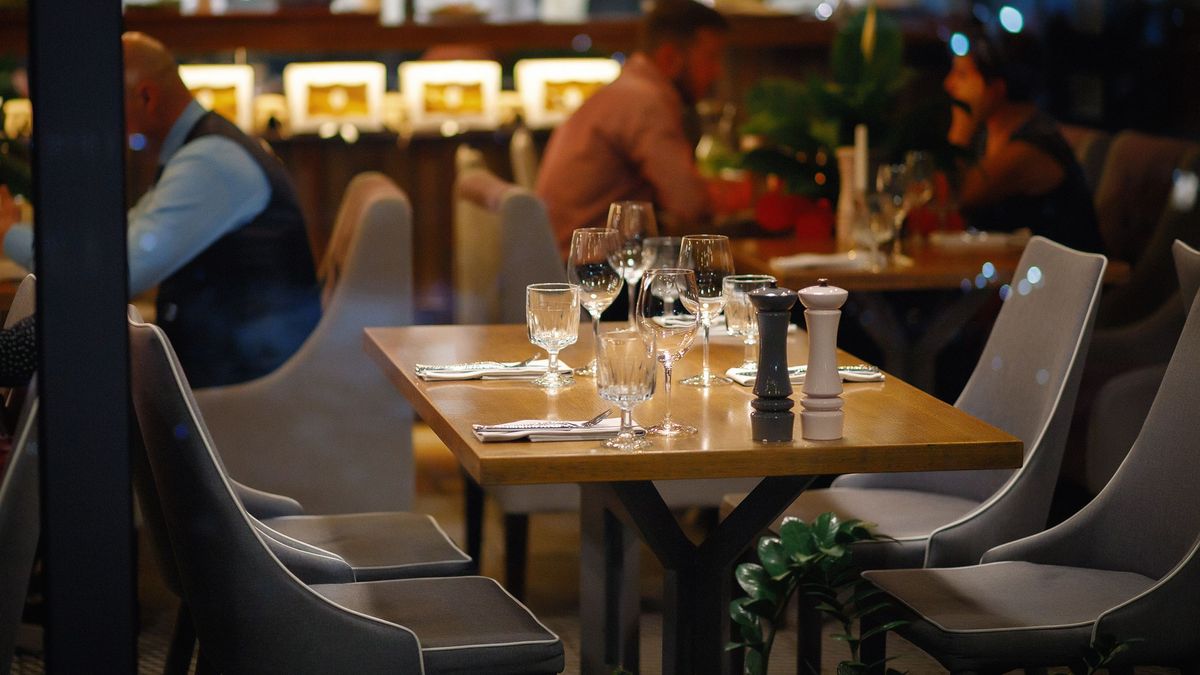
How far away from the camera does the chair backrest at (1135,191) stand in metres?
3.95

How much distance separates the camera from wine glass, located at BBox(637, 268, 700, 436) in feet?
6.70

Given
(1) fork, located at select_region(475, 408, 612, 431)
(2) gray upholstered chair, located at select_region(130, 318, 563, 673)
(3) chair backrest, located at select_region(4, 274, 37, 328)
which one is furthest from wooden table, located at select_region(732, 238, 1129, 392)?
(3) chair backrest, located at select_region(4, 274, 37, 328)

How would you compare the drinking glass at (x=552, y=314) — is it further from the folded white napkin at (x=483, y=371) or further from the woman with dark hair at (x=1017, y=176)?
the woman with dark hair at (x=1017, y=176)

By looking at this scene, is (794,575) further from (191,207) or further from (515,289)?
(191,207)

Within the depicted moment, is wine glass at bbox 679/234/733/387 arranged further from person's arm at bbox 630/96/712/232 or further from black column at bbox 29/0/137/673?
person's arm at bbox 630/96/712/232

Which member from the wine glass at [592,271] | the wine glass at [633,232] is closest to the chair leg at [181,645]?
the wine glass at [592,271]

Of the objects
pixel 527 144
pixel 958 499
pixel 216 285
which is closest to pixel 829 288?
pixel 958 499

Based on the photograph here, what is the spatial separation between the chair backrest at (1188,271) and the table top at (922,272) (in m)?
0.72

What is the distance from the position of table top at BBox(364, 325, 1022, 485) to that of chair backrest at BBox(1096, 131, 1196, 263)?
5.92ft

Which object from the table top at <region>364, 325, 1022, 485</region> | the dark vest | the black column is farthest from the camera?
the dark vest

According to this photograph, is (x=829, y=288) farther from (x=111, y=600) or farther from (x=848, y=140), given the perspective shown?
(x=848, y=140)

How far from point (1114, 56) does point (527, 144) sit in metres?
1.88

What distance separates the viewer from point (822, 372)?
1952mm

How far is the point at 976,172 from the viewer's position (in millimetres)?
4086
